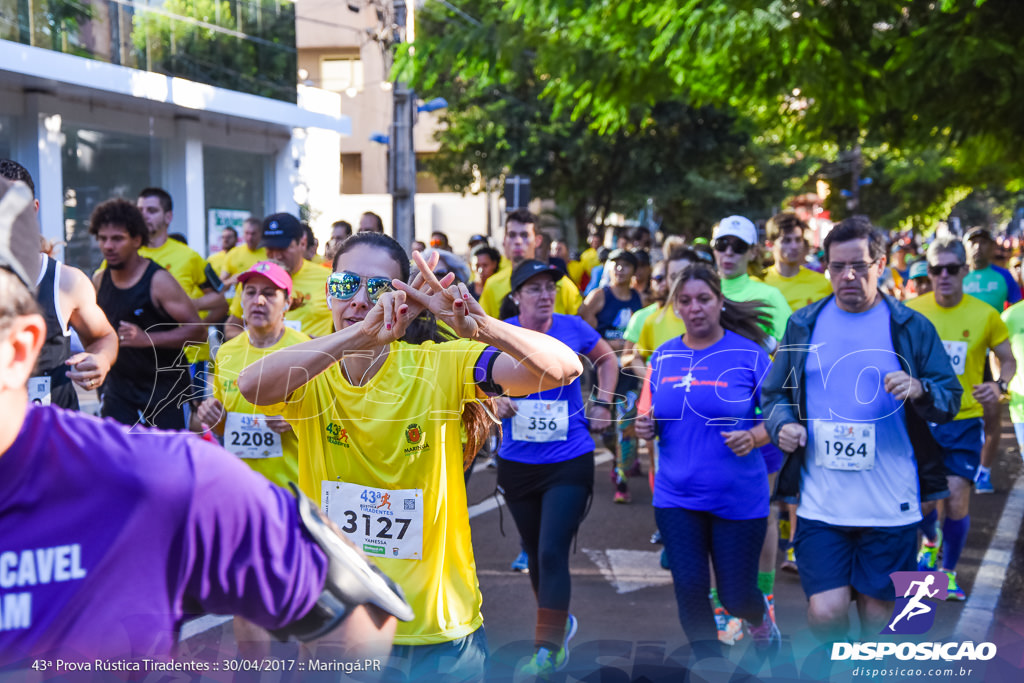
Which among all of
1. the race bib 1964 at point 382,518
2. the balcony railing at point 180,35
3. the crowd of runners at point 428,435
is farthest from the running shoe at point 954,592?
the balcony railing at point 180,35

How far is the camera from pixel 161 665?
168cm

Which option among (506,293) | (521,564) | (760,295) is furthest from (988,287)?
(521,564)

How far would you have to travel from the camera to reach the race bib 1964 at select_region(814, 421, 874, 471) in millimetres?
4277

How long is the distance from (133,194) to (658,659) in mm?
14351

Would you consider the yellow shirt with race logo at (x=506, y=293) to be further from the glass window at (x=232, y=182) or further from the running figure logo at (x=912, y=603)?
the glass window at (x=232, y=182)

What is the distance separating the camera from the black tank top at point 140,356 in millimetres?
5855

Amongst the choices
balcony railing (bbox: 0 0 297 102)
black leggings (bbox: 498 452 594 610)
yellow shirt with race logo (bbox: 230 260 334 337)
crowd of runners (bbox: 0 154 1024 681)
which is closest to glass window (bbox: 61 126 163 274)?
balcony railing (bbox: 0 0 297 102)

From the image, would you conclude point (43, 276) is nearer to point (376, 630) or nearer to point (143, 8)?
point (376, 630)

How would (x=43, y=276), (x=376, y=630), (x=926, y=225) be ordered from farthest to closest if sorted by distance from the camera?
(x=926, y=225)
(x=43, y=276)
(x=376, y=630)

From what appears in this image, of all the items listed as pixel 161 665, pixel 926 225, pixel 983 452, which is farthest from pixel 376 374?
pixel 926 225

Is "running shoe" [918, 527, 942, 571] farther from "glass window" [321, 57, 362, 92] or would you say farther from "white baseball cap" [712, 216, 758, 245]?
"glass window" [321, 57, 362, 92]

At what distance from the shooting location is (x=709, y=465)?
4.59 m

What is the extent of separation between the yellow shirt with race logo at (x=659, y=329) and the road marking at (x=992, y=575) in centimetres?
209

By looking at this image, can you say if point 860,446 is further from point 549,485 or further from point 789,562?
point 789,562
